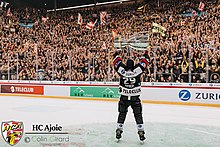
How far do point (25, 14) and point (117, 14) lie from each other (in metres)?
7.39

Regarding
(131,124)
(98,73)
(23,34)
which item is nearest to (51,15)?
(23,34)

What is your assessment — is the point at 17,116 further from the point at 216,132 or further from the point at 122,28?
the point at 122,28

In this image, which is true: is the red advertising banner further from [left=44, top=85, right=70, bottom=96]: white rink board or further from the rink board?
[left=44, top=85, right=70, bottom=96]: white rink board

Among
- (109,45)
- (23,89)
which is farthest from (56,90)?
(109,45)

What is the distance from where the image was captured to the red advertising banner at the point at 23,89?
38.4 ft

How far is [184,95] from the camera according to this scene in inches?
353

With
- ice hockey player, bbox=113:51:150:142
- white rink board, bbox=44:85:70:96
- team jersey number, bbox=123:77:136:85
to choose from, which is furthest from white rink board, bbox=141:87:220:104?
team jersey number, bbox=123:77:136:85

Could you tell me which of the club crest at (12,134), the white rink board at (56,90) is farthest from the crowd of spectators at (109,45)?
the club crest at (12,134)

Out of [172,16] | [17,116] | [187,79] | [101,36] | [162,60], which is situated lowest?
[17,116]

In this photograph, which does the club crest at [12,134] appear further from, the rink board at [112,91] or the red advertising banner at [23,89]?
the red advertising banner at [23,89]

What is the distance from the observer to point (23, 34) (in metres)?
19.2

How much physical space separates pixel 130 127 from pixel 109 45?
821cm

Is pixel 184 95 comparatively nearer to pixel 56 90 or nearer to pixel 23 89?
pixel 56 90

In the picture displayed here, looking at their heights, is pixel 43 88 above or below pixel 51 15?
below
